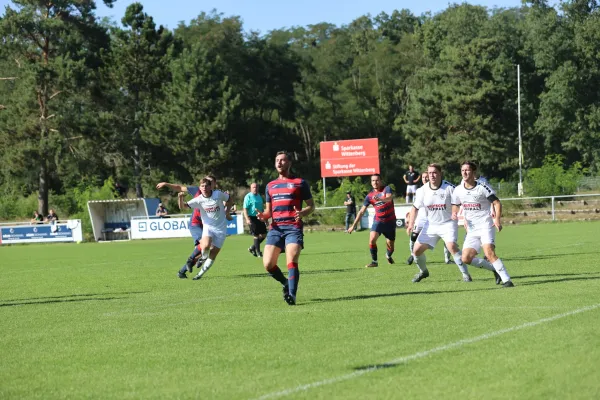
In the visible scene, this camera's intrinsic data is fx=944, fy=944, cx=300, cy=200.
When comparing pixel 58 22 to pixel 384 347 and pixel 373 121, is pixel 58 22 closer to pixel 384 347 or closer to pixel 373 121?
pixel 373 121

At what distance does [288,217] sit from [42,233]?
38.9 m

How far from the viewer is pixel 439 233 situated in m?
15.3

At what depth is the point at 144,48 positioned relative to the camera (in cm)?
7425

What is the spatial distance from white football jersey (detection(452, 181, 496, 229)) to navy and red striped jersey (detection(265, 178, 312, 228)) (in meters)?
2.78

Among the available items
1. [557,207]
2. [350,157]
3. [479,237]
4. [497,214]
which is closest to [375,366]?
[497,214]

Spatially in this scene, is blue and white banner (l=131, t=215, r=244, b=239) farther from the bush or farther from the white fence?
the bush

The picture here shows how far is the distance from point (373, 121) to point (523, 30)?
52.6 ft

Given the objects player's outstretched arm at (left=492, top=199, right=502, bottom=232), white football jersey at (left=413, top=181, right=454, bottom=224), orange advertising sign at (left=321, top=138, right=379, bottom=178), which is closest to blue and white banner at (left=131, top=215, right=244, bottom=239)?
orange advertising sign at (left=321, top=138, right=379, bottom=178)

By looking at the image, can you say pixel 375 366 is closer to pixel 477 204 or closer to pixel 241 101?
pixel 477 204

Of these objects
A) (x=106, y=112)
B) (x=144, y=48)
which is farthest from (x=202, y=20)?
(x=106, y=112)

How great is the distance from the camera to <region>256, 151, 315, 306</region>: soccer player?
1261 cm

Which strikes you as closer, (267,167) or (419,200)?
(419,200)

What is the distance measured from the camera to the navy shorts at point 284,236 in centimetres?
1273

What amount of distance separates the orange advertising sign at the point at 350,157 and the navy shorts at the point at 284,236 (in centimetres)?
3955
